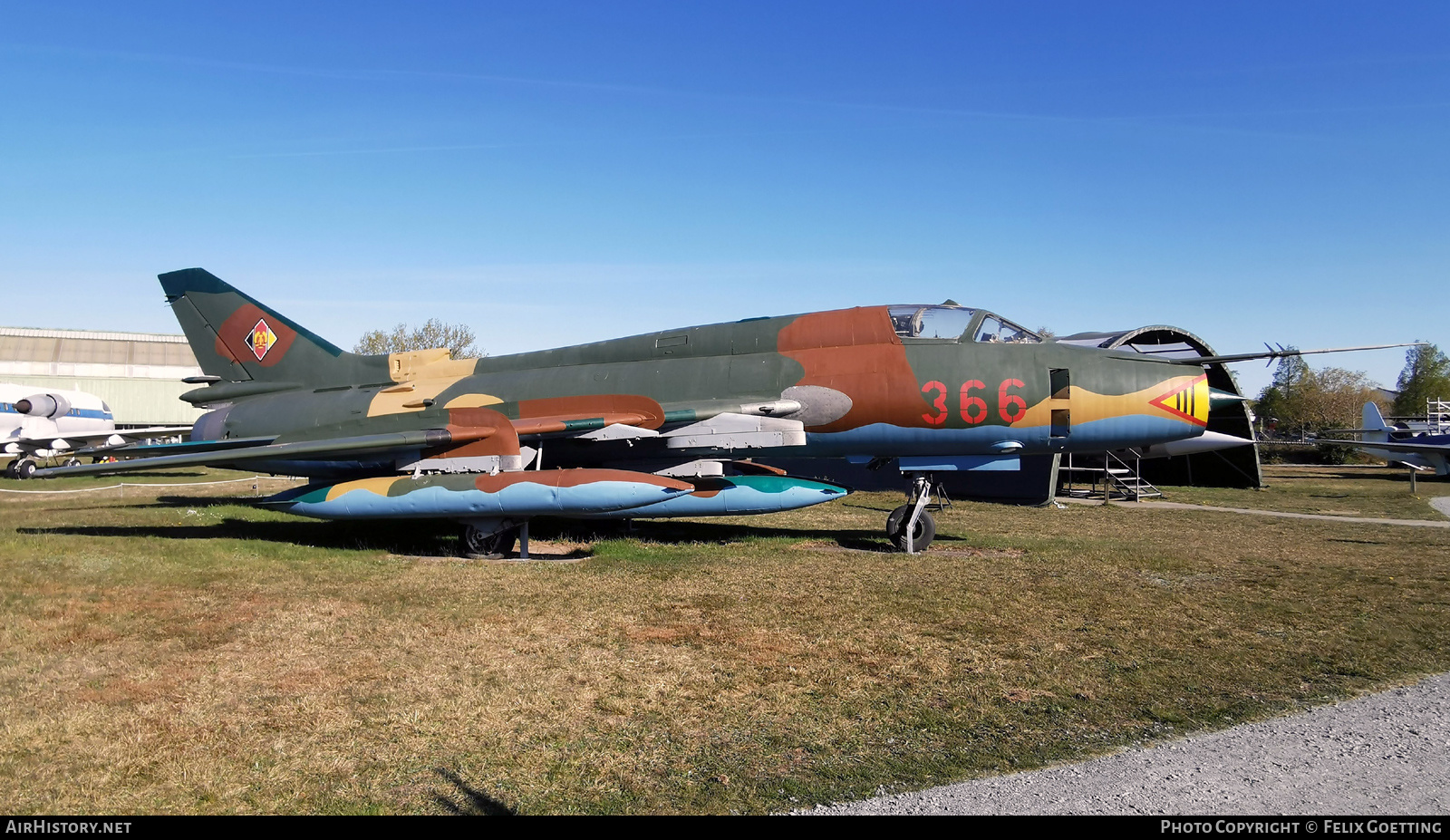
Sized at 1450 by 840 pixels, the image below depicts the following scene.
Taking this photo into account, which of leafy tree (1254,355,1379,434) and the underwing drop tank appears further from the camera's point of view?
leafy tree (1254,355,1379,434)

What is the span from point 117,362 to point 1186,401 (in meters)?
75.7

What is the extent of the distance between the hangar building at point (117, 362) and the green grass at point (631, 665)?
52184 mm

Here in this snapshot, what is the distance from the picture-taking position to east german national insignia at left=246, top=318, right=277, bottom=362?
15719 mm

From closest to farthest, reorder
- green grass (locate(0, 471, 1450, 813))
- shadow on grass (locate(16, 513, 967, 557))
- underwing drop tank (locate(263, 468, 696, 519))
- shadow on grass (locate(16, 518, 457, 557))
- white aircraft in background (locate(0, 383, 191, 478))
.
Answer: green grass (locate(0, 471, 1450, 813)), underwing drop tank (locate(263, 468, 696, 519)), shadow on grass (locate(16, 518, 457, 557)), shadow on grass (locate(16, 513, 967, 557)), white aircraft in background (locate(0, 383, 191, 478))

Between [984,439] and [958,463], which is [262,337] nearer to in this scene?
[958,463]

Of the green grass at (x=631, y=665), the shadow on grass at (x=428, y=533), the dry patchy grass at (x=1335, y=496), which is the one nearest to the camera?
the green grass at (x=631, y=665)

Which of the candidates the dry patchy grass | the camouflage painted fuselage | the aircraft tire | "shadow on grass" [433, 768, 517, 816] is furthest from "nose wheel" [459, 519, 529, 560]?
the dry patchy grass

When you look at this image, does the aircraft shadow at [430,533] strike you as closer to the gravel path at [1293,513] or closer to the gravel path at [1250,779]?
the gravel path at [1250,779]

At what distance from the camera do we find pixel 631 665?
6.72m

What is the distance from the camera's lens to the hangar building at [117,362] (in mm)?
57438

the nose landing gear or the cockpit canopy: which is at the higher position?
the cockpit canopy

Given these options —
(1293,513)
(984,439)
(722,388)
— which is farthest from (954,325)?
(1293,513)

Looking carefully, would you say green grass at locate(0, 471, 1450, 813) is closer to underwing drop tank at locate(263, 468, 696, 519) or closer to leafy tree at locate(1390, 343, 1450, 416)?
underwing drop tank at locate(263, 468, 696, 519)

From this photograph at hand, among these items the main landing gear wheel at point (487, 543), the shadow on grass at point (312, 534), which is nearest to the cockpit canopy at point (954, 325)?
the main landing gear wheel at point (487, 543)
